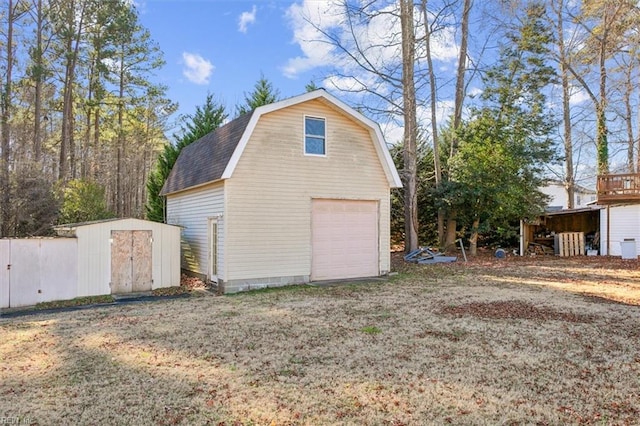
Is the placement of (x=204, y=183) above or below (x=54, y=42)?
below

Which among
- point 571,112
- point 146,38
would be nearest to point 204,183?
point 146,38

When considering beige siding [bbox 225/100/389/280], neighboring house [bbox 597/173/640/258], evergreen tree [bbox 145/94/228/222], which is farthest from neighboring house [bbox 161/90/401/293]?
neighboring house [bbox 597/173/640/258]

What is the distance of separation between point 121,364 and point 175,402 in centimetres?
146

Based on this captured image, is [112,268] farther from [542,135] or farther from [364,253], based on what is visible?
[542,135]

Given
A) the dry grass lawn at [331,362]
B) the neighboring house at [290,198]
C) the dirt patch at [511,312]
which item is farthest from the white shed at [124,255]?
the dirt patch at [511,312]

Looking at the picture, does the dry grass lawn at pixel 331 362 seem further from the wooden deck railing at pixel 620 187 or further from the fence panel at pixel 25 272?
the wooden deck railing at pixel 620 187

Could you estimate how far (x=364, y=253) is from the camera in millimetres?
12367

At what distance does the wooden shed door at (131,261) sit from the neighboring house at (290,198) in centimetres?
158

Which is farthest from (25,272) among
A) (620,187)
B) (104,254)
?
(620,187)

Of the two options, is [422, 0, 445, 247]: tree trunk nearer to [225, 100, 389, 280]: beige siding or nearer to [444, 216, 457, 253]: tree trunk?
[444, 216, 457, 253]: tree trunk

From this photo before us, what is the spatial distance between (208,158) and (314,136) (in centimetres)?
315

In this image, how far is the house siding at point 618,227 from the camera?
18.1 m

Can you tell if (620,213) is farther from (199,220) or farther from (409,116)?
(199,220)

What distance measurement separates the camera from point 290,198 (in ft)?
36.2
